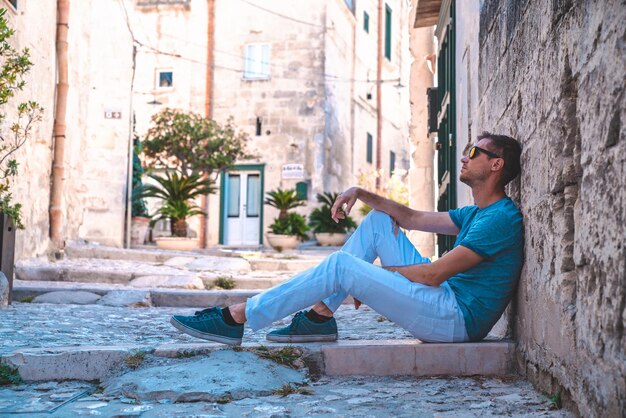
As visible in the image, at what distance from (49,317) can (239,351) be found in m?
2.38

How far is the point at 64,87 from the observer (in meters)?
10.1

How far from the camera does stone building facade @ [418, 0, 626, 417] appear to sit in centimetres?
186

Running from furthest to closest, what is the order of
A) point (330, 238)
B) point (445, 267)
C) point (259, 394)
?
point (330, 238)
point (445, 267)
point (259, 394)

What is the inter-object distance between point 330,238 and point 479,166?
14.5m

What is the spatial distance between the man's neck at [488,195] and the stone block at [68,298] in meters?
4.05

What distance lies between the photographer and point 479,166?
126 inches

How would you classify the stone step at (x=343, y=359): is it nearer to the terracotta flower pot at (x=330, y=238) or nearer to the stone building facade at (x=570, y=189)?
the stone building facade at (x=570, y=189)

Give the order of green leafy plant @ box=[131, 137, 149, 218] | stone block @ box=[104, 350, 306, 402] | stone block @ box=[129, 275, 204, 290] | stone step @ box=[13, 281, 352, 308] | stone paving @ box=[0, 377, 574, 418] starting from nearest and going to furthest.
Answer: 1. stone paving @ box=[0, 377, 574, 418]
2. stone block @ box=[104, 350, 306, 402]
3. stone step @ box=[13, 281, 352, 308]
4. stone block @ box=[129, 275, 204, 290]
5. green leafy plant @ box=[131, 137, 149, 218]

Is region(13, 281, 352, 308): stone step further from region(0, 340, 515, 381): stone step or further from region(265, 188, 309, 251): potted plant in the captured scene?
region(265, 188, 309, 251): potted plant

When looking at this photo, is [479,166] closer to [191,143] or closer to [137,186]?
[137,186]

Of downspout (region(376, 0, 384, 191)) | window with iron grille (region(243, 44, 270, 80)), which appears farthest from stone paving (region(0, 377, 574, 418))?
downspout (region(376, 0, 384, 191))

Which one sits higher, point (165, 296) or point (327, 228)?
point (327, 228)

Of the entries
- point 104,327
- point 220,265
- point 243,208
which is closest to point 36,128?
point 220,265

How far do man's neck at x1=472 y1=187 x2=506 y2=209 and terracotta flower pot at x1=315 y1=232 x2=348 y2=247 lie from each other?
14.3 m
